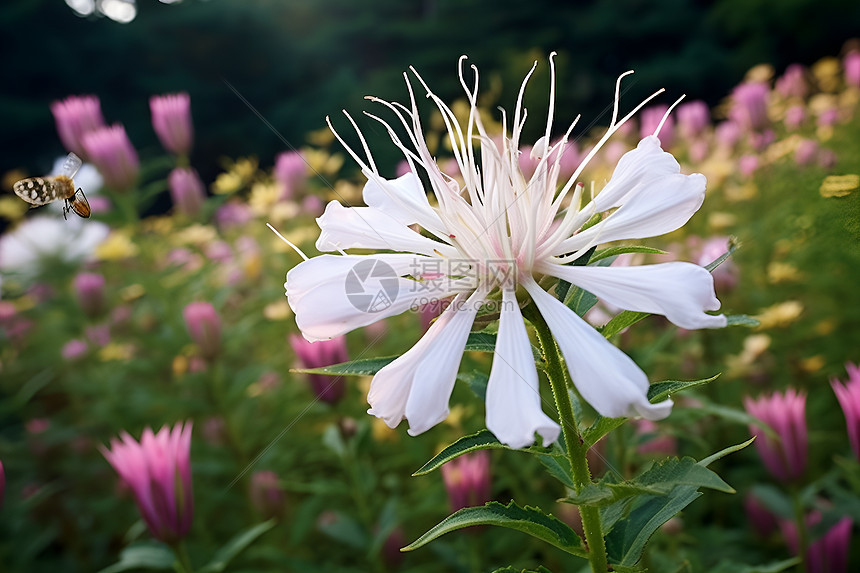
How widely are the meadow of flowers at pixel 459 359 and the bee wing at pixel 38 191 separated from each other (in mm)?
342

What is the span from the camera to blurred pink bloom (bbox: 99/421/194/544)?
95 centimetres

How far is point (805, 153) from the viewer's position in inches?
86.3

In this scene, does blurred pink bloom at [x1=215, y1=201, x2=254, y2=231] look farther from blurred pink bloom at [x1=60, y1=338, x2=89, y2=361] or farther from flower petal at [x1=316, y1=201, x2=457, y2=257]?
flower petal at [x1=316, y1=201, x2=457, y2=257]

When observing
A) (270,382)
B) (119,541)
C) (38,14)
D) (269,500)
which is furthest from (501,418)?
(38,14)

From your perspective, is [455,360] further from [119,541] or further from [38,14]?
[38,14]

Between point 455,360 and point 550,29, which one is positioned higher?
point 550,29

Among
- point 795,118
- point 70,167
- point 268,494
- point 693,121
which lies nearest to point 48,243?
point 268,494

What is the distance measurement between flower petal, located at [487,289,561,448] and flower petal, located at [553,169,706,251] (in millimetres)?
85

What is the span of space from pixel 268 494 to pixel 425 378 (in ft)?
3.95

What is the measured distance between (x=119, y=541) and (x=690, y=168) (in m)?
2.33

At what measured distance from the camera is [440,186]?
0.60 metres

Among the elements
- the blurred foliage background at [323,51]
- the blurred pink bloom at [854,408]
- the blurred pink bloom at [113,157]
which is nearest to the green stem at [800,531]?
the blurred pink bloom at [854,408]

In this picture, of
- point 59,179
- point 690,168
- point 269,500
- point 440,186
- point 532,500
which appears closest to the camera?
point 440,186

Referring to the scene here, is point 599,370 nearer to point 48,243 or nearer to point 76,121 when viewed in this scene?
point 76,121
